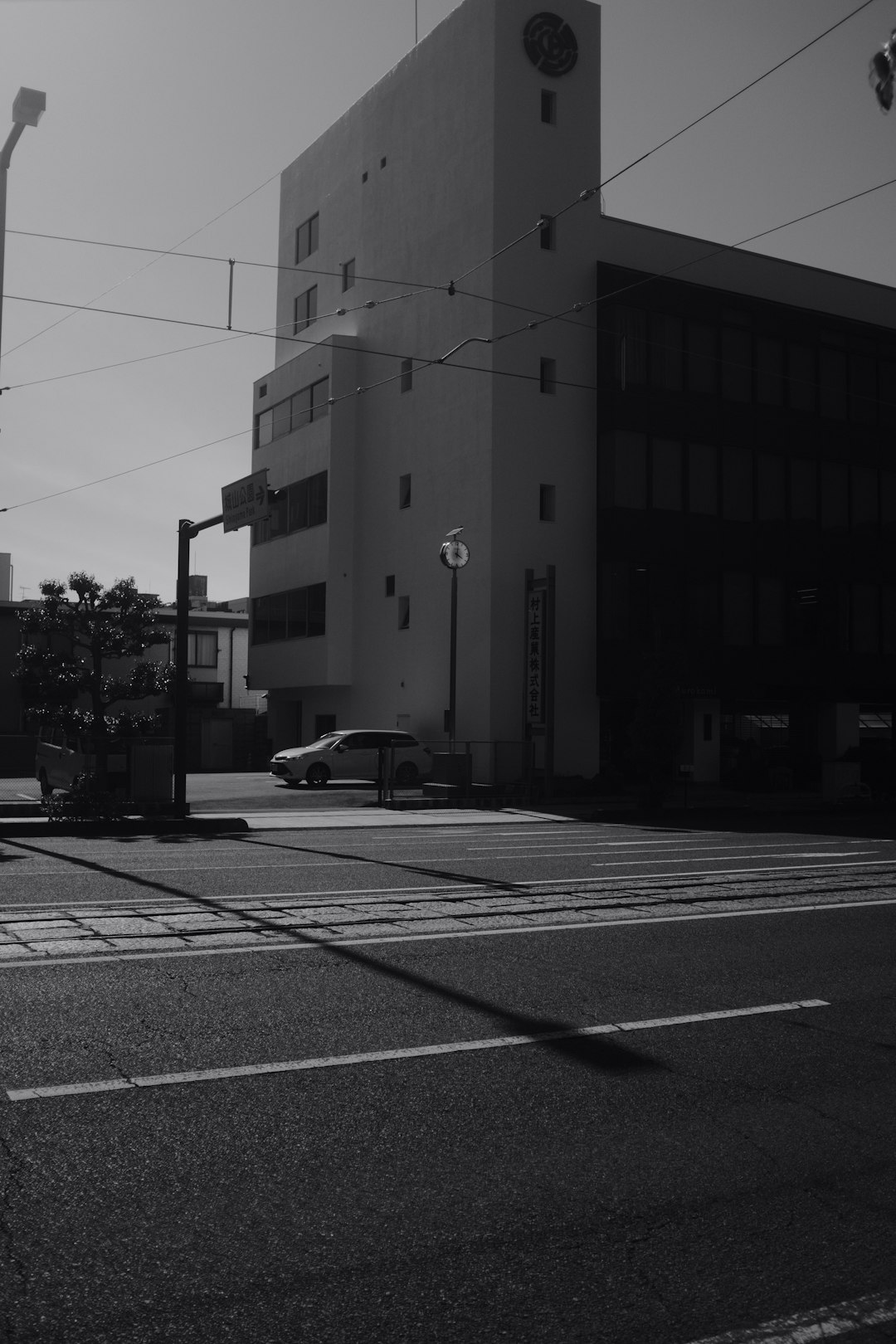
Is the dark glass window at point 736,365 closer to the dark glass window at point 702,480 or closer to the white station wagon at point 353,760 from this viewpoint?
the dark glass window at point 702,480

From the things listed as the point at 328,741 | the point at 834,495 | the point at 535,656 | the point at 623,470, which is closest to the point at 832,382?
the point at 834,495

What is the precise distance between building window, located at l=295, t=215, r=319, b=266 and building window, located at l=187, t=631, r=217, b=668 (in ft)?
56.5

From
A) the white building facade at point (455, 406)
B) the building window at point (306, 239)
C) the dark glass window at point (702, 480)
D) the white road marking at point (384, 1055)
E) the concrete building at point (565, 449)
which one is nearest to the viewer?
→ the white road marking at point (384, 1055)

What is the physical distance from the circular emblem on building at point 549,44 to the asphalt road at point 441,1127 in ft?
106

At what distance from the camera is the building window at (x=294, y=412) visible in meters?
42.1

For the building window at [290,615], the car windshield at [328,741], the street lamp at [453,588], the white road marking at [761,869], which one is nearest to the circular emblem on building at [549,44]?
the street lamp at [453,588]

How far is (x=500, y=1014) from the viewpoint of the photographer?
673cm

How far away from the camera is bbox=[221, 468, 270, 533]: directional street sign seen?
63.3ft

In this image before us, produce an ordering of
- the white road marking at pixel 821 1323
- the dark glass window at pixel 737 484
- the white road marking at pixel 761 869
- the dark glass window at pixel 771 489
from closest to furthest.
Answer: the white road marking at pixel 821 1323 → the white road marking at pixel 761 869 → the dark glass window at pixel 737 484 → the dark glass window at pixel 771 489

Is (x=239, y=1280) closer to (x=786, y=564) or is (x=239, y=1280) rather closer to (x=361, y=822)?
(x=361, y=822)

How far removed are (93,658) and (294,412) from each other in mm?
19398

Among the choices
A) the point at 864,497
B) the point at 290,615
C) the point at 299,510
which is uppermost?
the point at 299,510

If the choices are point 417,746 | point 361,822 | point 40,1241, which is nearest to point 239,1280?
point 40,1241

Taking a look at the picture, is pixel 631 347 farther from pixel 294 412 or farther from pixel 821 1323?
pixel 821 1323
